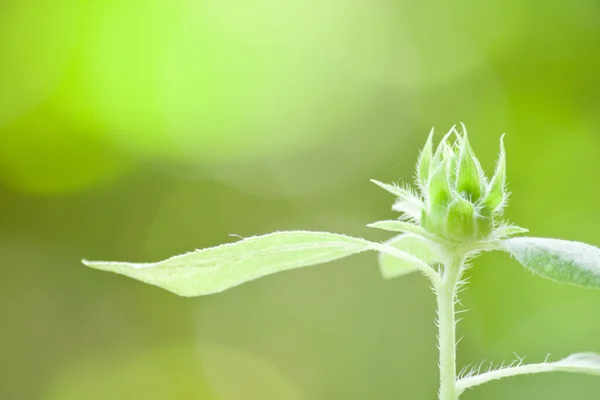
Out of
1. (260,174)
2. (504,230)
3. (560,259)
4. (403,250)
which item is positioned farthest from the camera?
(260,174)

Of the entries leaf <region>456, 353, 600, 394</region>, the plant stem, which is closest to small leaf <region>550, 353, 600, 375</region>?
leaf <region>456, 353, 600, 394</region>

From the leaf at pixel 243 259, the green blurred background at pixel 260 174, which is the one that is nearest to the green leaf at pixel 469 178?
the leaf at pixel 243 259

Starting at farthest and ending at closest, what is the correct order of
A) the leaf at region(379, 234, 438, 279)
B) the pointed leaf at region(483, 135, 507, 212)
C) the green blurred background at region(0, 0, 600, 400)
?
the green blurred background at region(0, 0, 600, 400) → the leaf at region(379, 234, 438, 279) → the pointed leaf at region(483, 135, 507, 212)

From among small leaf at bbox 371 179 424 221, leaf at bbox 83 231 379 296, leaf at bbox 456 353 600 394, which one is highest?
small leaf at bbox 371 179 424 221

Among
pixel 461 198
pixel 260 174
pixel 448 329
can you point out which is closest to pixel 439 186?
pixel 461 198

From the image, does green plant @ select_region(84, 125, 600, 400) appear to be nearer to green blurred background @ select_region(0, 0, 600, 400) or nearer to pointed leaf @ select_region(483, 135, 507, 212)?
pointed leaf @ select_region(483, 135, 507, 212)

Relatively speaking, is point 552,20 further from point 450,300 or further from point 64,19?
point 450,300

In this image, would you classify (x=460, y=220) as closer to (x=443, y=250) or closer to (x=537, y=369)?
(x=443, y=250)
